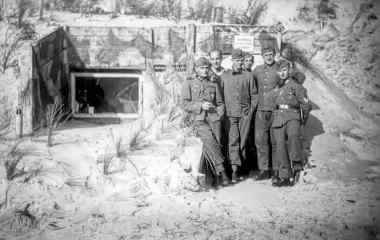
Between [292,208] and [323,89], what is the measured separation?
13.0ft

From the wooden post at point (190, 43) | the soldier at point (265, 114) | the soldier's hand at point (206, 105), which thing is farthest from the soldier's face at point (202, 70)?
the wooden post at point (190, 43)

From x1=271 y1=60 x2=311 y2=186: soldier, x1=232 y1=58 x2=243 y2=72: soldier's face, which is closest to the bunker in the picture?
x1=232 y1=58 x2=243 y2=72: soldier's face

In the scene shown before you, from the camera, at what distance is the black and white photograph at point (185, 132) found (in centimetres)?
408

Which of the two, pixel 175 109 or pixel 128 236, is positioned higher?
pixel 175 109

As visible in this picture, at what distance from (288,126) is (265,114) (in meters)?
0.37

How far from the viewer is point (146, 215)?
4.14 meters

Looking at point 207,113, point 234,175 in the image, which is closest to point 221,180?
point 234,175

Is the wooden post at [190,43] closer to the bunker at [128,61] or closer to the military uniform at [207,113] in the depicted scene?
the bunker at [128,61]

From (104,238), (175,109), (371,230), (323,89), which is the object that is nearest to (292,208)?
(371,230)

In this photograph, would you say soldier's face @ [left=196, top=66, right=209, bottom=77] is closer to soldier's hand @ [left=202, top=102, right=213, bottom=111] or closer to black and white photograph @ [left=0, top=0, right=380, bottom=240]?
black and white photograph @ [left=0, top=0, right=380, bottom=240]

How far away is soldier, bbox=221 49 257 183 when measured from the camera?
200 inches

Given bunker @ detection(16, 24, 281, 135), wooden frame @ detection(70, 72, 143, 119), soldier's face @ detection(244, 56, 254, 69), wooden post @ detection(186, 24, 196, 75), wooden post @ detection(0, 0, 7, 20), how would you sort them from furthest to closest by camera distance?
wooden post @ detection(0, 0, 7, 20), wooden frame @ detection(70, 72, 143, 119), wooden post @ detection(186, 24, 196, 75), bunker @ detection(16, 24, 281, 135), soldier's face @ detection(244, 56, 254, 69)

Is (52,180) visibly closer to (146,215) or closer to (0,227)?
(0,227)

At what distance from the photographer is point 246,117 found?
201 inches
